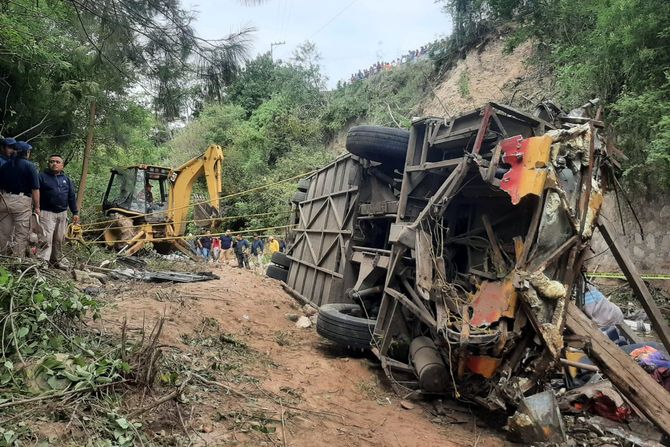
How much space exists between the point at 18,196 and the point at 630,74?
419 inches

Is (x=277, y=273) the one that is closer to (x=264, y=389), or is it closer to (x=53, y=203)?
(x=53, y=203)

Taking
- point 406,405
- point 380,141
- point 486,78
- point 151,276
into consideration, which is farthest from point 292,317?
point 486,78

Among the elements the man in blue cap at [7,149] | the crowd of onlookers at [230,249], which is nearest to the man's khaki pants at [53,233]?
the man in blue cap at [7,149]

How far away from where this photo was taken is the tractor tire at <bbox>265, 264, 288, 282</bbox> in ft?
35.3

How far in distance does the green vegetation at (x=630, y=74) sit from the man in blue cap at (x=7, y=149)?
9276 mm

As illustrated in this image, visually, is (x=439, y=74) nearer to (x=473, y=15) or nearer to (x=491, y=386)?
(x=473, y=15)

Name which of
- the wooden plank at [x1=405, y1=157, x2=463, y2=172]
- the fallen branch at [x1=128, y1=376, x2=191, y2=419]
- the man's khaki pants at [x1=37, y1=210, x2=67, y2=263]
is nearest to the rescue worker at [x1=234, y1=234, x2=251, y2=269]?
the man's khaki pants at [x1=37, y1=210, x2=67, y2=263]

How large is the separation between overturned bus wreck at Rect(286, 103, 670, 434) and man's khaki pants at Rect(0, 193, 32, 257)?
12.1ft

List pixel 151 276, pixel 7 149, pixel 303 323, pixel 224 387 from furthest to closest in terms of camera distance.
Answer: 1. pixel 151 276
2. pixel 303 323
3. pixel 7 149
4. pixel 224 387

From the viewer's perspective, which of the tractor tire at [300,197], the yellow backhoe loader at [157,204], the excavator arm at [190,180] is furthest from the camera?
the excavator arm at [190,180]

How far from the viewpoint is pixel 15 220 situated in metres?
5.45

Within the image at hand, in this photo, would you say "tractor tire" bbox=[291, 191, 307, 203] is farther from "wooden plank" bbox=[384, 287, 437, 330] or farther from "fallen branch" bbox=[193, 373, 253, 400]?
"fallen branch" bbox=[193, 373, 253, 400]

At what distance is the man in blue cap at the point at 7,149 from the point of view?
527 centimetres

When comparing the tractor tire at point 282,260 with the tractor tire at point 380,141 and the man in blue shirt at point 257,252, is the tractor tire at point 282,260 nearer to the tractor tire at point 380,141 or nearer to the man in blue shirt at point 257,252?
the tractor tire at point 380,141
